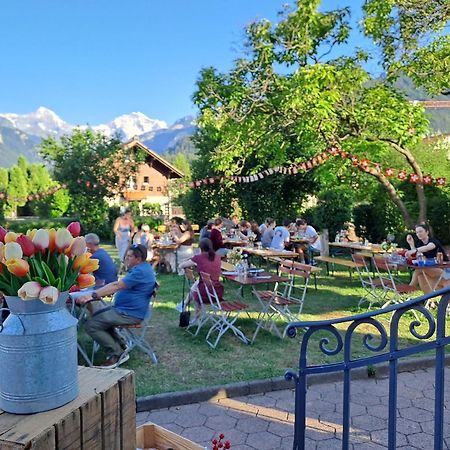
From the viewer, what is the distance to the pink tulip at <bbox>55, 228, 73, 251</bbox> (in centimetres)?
145

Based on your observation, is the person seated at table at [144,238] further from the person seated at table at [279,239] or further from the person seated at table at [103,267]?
the person seated at table at [103,267]

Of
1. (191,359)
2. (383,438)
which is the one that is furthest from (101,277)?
(383,438)

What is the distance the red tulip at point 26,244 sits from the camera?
54.9 inches

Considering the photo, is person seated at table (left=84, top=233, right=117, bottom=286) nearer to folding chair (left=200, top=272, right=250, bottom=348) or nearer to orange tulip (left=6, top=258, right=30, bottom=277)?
folding chair (left=200, top=272, right=250, bottom=348)

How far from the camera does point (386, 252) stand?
904cm

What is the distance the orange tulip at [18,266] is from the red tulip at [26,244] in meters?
0.04

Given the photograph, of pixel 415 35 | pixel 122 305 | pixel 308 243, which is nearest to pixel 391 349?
pixel 122 305

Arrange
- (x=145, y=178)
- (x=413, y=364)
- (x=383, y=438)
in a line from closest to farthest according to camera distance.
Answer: (x=383, y=438)
(x=413, y=364)
(x=145, y=178)

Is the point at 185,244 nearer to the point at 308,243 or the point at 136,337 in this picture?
the point at 308,243

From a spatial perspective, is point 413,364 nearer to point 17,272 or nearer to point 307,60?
point 17,272

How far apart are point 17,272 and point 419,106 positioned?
1110 centimetres

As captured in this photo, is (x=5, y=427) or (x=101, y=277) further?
(x=101, y=277)

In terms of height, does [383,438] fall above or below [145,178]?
below

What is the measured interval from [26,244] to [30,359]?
35 centimetres
